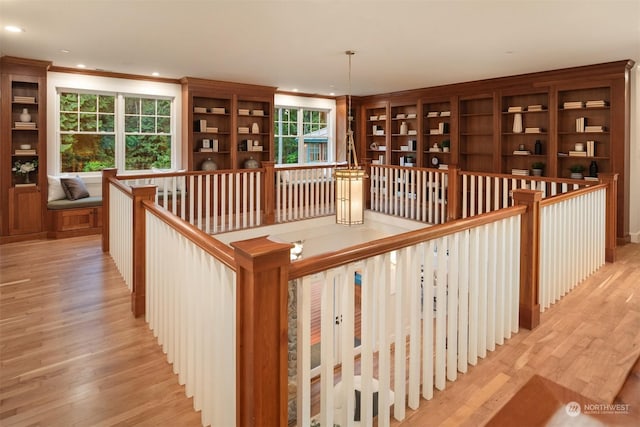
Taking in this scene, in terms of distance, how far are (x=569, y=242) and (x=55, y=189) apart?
22.8 ft

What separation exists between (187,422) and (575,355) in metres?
2.46

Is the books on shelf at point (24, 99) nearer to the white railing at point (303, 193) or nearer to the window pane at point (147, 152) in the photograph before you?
the window pane at point (147, 152)

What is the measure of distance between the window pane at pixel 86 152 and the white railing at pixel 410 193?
4674 mm

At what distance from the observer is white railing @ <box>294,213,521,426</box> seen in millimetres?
1801

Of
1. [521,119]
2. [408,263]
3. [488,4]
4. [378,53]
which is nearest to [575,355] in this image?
[408,263]

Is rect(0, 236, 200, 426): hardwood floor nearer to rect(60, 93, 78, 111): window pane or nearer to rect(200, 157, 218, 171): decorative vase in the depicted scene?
rect(60, 93, 78, 111): window pane

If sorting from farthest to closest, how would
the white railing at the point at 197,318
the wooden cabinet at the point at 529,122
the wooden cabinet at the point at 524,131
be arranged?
the wooden cabinet at the point at 524,131 < the wooden cabinet at the point at 529,122 < the white railing at the point at 197,318

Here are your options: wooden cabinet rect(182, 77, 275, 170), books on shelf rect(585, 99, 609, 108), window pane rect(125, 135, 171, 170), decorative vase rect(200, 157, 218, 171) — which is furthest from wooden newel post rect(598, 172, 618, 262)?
window pane rect(125, 135, 171, 170)

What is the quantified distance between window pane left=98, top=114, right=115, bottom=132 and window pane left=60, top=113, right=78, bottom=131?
35 centimetres

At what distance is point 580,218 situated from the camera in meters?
4.08

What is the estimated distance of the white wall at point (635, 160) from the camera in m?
6.03

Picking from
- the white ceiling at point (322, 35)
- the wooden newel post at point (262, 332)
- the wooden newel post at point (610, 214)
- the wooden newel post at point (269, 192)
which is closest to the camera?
the wooden newel post at point (262, 332)

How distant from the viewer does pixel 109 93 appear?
23.1 ft

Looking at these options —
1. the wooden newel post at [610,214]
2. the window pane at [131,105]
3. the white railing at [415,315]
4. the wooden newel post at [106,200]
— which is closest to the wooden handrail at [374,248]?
the white railing at [415,315]
